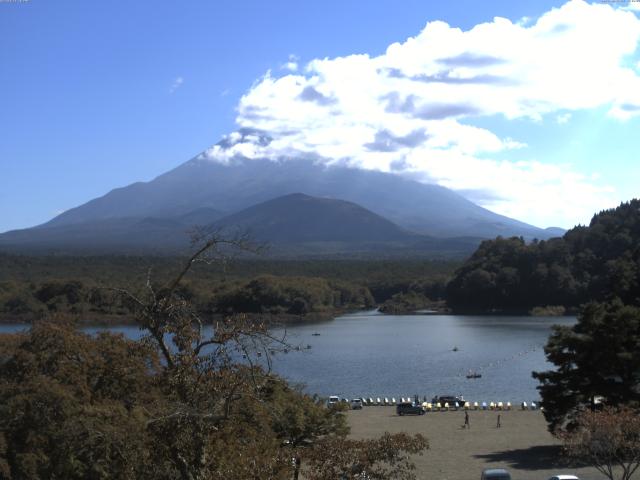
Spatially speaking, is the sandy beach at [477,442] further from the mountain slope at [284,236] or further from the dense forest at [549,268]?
the mountain slope at [284,236]

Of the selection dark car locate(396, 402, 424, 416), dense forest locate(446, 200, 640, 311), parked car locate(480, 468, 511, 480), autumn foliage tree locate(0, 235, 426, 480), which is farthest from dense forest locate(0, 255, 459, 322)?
autumn foliage tree locate(0, 235, 426, 480)

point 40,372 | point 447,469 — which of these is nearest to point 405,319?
point 447,469

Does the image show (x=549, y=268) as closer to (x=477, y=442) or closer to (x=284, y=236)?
(x=477, y=442)

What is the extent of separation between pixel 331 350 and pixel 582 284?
26.2m

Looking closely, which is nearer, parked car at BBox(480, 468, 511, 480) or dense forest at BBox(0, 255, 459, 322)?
parked car at BBox(480, 468, 511, 480)

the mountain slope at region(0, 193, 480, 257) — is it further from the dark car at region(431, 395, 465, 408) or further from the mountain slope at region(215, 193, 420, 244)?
the dark car at region(431, 395, 465, 408)

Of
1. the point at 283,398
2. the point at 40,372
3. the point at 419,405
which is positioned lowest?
the point at 419,405

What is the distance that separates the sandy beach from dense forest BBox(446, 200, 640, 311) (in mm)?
36447

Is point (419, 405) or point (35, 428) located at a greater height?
point (35, 428)

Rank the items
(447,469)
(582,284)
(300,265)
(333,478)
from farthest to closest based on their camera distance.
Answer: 1. (300,265)
2. (582,284)
3. (447,469)
4. (333,478)

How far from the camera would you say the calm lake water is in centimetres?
2892

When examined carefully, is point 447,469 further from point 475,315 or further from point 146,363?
point 475,315

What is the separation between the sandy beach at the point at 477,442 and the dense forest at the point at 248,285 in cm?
2253

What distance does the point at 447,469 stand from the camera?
14648 millimetres
